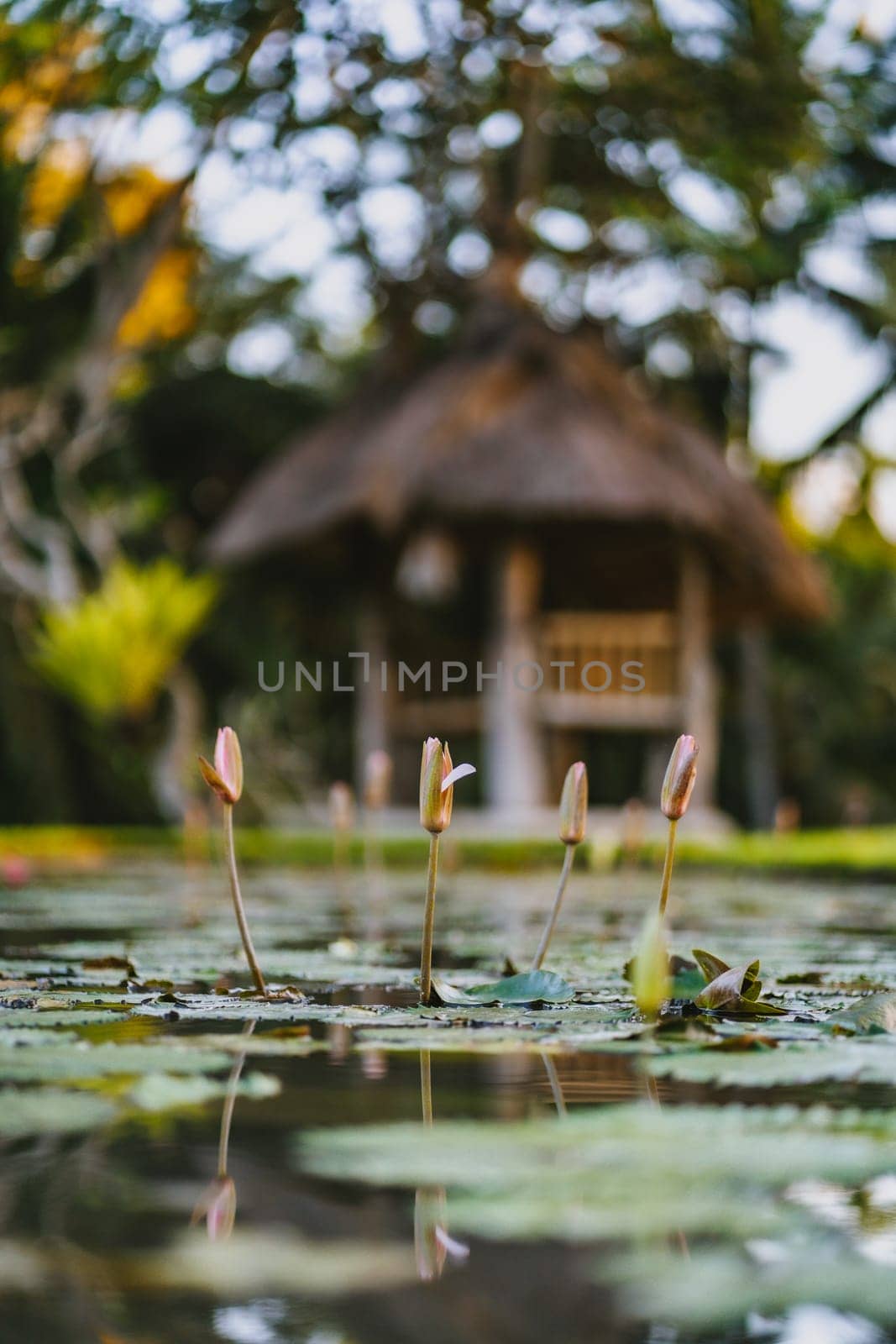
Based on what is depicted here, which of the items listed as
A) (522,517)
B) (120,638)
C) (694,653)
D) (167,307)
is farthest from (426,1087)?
(167,307)

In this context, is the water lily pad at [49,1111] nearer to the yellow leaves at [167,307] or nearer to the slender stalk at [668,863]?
the slender stalk at [668,863]

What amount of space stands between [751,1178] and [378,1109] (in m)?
0.35

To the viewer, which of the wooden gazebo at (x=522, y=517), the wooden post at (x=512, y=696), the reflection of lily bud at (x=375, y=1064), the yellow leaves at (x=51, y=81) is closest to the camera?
the reflection of lily bud at (x=375, y=1064)

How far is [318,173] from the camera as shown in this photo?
1200 centimetres

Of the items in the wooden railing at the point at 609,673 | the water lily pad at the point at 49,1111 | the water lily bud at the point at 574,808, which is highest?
the water lily bud at the point at 574,808

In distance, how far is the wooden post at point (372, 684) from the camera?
1152 cm

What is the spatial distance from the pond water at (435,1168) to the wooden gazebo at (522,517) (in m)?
7.98

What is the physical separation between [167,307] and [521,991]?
12.1 meters

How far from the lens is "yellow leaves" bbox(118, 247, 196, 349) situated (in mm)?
13141

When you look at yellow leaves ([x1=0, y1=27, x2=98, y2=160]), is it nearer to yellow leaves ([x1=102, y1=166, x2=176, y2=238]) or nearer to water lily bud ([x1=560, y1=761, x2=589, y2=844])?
yellow leaves ([x1=102, y1=166, x2=176, y2=238])

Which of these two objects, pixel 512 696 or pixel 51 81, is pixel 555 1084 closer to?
pixel 512 696

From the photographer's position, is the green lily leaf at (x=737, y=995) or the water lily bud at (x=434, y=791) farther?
the green lily leaf at (x=737, y=995)

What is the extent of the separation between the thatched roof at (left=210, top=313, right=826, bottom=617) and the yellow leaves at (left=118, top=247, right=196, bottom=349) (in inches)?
77.0

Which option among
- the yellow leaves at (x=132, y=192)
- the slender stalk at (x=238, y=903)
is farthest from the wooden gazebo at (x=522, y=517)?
the slender stalk at (x=238, y=903)
